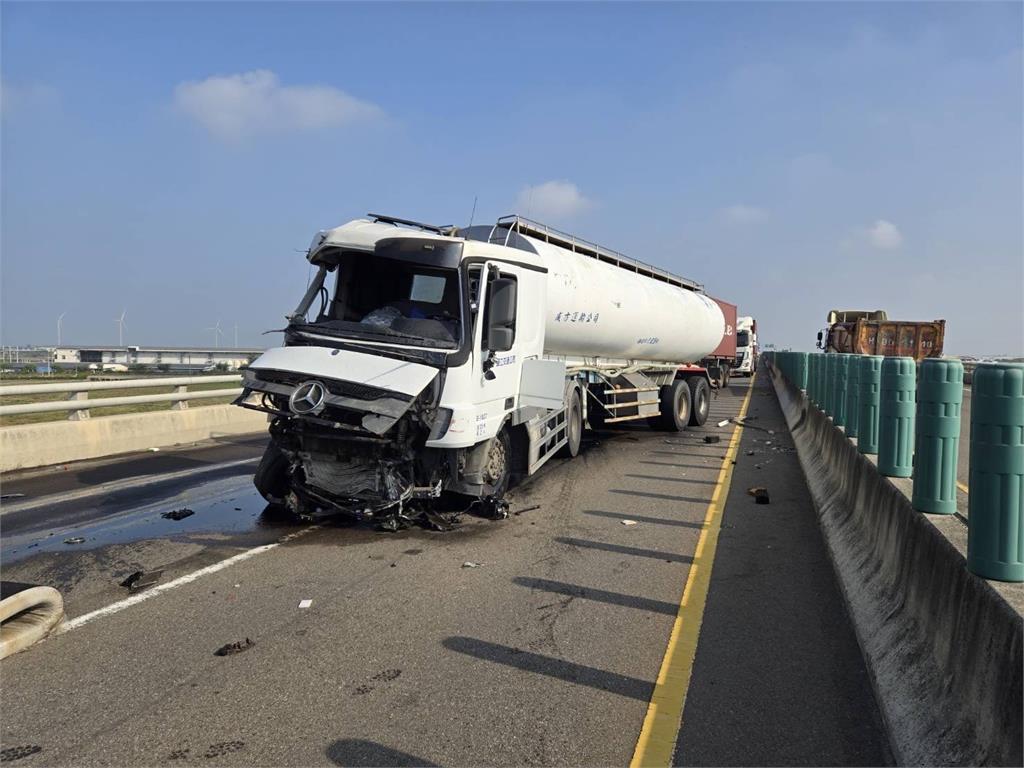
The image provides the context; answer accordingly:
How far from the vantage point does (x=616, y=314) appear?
1320 centimetres

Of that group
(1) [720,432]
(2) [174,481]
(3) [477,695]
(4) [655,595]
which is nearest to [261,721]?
(3) [477,695]

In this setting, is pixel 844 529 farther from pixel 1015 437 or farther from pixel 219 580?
pixel 219 580

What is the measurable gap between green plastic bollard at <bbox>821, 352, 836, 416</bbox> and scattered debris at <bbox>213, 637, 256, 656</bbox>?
8.82 meters

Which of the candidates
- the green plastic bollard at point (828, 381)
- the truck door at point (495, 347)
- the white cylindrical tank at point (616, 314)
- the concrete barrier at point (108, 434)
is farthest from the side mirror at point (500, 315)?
the concrete barrier at point (108, 434)

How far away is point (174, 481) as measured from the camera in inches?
420

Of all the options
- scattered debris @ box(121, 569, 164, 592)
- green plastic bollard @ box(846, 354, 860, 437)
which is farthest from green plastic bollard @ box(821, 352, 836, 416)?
scattered debris @ box(121, 569, 164, 592)

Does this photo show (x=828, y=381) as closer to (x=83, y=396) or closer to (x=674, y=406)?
(x=674, y=406)

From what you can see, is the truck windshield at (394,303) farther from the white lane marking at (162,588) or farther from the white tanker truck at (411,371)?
the white lane marking at (162,588)

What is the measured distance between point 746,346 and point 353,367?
4421cm

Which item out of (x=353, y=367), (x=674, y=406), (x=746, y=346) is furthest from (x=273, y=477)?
Result: (x=746, y=346)

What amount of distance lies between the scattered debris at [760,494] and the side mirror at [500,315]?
3854 mm

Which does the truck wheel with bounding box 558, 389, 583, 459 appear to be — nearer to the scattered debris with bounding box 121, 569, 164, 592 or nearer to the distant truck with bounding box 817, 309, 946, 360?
the scattered debris with bounding box 121, 569, 164, 592

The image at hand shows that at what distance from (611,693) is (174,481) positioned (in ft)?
27.4

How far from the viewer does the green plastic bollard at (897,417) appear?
5895 millimetres
